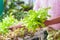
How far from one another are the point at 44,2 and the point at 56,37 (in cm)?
73

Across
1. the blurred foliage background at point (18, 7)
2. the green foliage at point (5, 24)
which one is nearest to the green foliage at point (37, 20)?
the green foliage at point (5, 24)

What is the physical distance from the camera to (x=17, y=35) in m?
1.43

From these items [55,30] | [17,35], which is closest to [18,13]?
[17,35]

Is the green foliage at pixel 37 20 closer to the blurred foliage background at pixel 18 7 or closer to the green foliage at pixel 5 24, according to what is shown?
the green foliage at pixel 5 24

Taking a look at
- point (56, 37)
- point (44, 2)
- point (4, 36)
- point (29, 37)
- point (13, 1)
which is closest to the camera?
point (56, 37)

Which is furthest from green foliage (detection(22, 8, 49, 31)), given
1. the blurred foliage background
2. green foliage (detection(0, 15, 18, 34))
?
the blurred foliage background

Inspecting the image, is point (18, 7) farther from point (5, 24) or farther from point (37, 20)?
point (37, 20)

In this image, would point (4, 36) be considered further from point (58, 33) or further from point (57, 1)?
point (57, 1)

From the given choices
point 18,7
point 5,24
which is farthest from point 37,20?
point 18,7

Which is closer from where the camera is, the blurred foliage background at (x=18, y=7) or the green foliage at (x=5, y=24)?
the green foliage at (x=5, y=24)

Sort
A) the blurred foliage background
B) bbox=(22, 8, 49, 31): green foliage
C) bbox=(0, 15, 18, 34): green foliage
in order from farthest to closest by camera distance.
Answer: the blurred foliage background < bbox=(0, 15, 18, 34): green foliage < bbox=(22, 8, 49, 31): green foliage

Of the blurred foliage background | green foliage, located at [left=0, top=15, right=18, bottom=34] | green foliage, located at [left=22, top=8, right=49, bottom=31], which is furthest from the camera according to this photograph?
the blurred foliage background

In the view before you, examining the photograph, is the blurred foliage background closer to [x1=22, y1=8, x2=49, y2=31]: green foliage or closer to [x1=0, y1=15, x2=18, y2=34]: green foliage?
[x1=0, y1=15, x2=18, y2=34]: green foliage

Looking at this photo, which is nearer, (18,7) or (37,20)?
(37,20)
